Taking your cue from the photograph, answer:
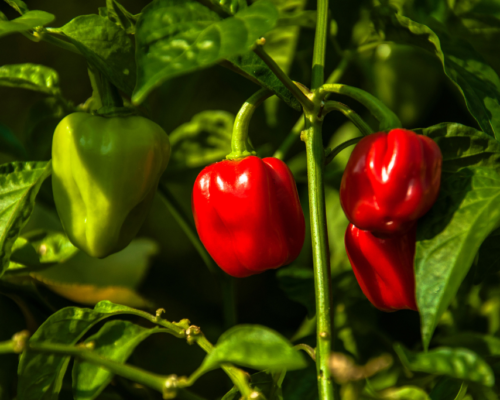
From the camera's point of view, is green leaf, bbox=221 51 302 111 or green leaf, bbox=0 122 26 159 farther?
green leaf, bbox=0 122 26 159

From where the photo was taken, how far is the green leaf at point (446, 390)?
584mm

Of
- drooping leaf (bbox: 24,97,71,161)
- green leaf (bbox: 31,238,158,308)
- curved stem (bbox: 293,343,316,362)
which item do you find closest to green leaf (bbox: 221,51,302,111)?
curved stem (bbox: 293,343,316,362)

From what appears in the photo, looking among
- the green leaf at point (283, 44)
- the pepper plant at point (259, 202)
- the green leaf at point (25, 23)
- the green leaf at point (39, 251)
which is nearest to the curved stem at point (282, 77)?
the pepper plant at point (259, 202)

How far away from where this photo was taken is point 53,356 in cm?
59

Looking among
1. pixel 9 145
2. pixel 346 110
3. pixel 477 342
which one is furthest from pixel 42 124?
pixel 477 342

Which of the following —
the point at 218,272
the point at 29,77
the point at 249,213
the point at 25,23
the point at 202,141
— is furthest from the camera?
the point at 202,141

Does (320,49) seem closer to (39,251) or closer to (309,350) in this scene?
(309,350)

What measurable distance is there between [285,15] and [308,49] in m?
0.20

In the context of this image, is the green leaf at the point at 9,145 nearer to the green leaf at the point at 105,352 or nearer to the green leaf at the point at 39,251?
the green leaf at the point at 39,251

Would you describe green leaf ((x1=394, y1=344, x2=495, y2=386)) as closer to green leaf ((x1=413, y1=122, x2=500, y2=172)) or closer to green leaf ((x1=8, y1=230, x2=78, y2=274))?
green leaf ((x1=413, y1=122, x2=500, y2=172))

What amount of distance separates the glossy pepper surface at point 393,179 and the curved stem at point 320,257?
1.8 inches

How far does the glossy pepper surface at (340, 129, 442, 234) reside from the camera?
0.51 meters

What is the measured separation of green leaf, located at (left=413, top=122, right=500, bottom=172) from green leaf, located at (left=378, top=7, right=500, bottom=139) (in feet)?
0.09

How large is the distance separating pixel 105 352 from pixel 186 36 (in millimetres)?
332
